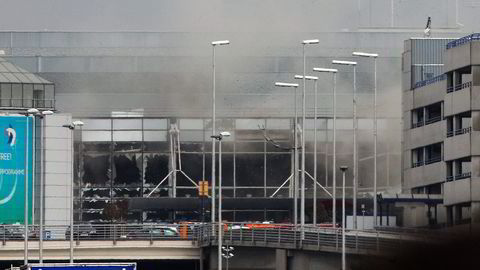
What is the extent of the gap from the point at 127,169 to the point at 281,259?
81769mm

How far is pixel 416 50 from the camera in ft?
506

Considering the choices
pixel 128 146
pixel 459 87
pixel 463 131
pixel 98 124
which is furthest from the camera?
pixel 128 146

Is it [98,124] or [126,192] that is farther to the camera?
[98,124]

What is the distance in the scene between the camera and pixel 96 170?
18300 centimetres

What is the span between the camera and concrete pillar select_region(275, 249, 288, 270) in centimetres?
10456

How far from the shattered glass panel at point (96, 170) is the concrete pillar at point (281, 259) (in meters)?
75.5

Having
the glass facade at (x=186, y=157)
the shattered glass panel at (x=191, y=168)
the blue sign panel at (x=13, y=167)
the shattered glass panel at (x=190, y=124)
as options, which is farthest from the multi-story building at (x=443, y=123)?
the shattered glass panel at (x=191, y=168)

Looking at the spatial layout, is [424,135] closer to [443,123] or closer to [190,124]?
[443,123]

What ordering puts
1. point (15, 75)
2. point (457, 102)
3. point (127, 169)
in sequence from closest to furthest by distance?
point (457, 102) → point (15, 75) → point (127, 169)

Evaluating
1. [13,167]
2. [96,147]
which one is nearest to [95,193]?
[96,147]

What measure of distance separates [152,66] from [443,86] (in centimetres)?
5388

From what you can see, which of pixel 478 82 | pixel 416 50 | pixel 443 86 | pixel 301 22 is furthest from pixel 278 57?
pixel 478 82

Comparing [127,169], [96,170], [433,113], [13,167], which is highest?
[433,113]

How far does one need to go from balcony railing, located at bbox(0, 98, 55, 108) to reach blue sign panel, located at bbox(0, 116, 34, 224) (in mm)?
11271
